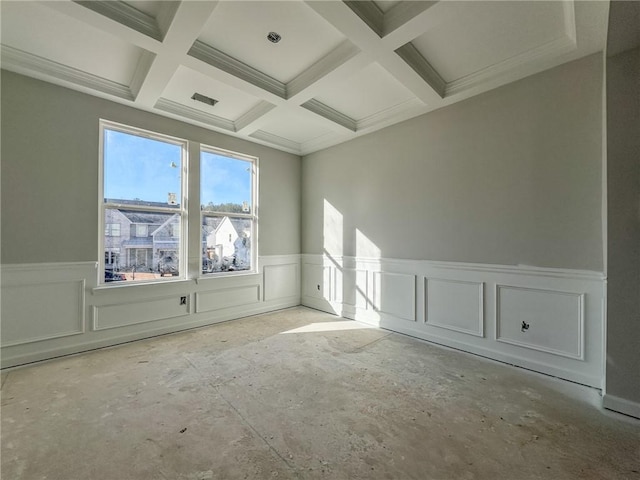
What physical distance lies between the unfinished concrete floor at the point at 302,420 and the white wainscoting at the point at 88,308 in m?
0.28

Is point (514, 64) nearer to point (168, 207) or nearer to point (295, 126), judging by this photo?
point (295, 126)

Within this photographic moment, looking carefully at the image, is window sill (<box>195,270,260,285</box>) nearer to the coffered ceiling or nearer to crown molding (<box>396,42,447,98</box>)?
the coffered ceiling

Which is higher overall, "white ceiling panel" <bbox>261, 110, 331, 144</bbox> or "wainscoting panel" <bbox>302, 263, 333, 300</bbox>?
"white ceiling panel" <bbox>261, 110, 331, 144</bbox>

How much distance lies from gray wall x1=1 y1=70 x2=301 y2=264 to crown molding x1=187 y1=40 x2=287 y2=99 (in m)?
1.47

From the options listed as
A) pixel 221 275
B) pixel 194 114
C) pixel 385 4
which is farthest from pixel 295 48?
pixel 221 275

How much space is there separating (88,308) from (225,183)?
2266mm

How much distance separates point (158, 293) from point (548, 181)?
173 inches

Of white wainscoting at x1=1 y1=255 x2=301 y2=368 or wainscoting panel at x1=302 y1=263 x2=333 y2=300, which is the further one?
wainscoting panel at x1=302 y1=263 x2=333 y2=300

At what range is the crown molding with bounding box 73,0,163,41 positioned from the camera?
1.94m

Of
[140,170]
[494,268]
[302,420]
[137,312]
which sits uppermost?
[140,170]

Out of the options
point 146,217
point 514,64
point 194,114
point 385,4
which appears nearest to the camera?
point 385,4

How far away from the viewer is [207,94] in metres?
3.20

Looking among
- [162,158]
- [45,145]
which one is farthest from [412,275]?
[45,145]


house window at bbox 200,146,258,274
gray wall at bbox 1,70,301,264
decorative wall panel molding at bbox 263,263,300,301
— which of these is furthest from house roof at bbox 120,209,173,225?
decorative wall panel molding at bbox 263,263,300,301
